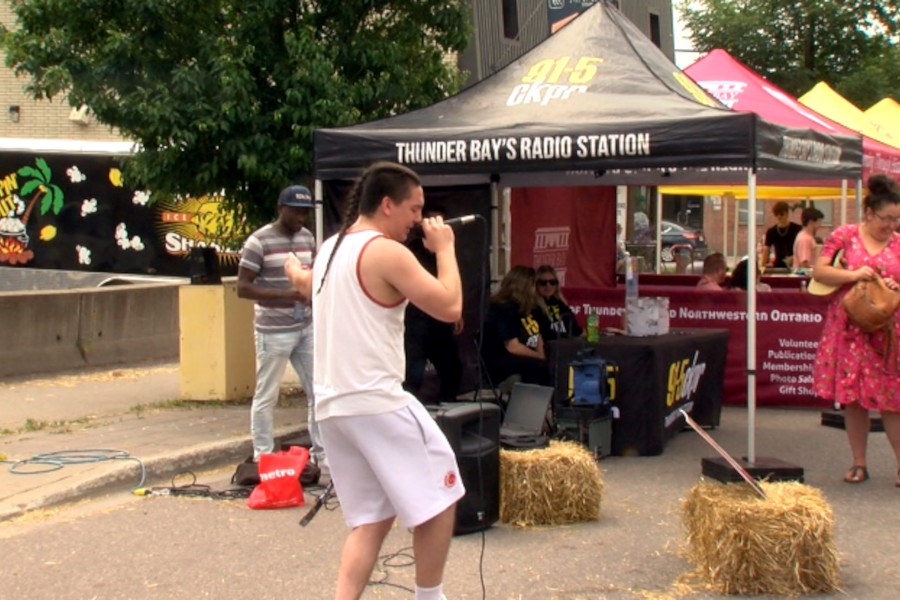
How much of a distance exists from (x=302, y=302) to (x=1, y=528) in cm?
226

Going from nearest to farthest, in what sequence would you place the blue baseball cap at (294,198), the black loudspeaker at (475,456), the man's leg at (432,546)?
the man's leg at (432,546) < the black loudspeaker at (475,456) < the blue baseball cap at (294,198)

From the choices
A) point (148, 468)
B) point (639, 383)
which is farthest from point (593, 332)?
point (148, 468)

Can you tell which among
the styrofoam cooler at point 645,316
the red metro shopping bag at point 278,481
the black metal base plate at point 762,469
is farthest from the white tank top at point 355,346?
the styrofoam cooler at point 645,316

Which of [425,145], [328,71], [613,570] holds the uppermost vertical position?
[328,71]

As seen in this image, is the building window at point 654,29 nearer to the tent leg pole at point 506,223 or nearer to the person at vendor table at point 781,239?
the person at vendor table at point 781,239

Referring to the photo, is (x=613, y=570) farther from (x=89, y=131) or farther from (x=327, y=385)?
(x=89, y=131)

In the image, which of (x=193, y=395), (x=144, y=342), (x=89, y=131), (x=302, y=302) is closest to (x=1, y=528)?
(x=302, y=302)

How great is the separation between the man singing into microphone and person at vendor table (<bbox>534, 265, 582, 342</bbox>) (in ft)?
18.4

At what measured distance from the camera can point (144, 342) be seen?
14.1m

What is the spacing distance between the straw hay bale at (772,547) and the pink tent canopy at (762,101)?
5.60 meters

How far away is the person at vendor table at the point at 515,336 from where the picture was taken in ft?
31.6

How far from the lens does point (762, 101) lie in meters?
12.1

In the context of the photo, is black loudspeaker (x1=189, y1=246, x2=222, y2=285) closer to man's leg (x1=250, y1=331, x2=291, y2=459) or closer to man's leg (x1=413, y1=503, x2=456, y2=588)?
man's leg (x1=250, y1=331, x2=291, y2=459)

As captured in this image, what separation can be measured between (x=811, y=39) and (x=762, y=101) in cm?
1952
